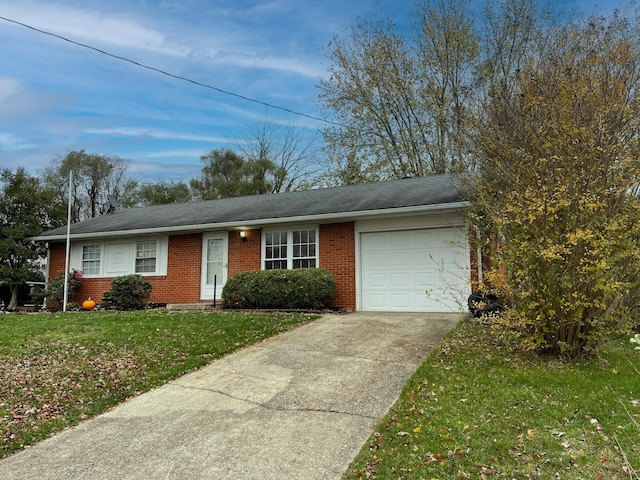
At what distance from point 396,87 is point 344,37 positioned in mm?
3543

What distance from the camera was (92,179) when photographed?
33.3 m

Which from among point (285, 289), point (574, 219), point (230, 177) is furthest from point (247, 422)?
point (230, 177)

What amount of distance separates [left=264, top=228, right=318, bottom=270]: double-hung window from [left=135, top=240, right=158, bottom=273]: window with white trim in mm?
3714

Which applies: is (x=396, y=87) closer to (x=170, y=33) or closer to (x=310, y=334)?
(x=170, y=33)

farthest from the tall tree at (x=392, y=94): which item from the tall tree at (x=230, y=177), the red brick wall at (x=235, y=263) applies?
the red brick wall at (x=235, y=263)

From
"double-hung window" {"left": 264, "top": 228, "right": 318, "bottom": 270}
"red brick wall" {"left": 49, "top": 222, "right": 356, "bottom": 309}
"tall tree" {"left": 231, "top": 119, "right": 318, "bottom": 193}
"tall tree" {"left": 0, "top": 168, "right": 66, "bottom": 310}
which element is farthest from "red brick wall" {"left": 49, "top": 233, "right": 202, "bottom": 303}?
"tall tree" {"left": 231, "top": 119, "right": 318, "bottom": 193}

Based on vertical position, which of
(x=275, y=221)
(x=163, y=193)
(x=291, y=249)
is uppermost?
(x=163, y=193)

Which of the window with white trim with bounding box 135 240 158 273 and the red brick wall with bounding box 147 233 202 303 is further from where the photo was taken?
the window with white trim with bounding box 135 240 158 273

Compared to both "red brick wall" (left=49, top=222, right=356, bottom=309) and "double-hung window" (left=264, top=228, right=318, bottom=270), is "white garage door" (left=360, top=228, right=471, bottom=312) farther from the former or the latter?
"double-hung window" (left=264, top=228, right=318, bottom=270)

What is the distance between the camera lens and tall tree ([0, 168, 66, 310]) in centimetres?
1645

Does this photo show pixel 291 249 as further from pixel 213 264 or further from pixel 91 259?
pixel 91 259

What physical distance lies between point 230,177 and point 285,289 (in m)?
23.8

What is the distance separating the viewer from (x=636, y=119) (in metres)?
5.64

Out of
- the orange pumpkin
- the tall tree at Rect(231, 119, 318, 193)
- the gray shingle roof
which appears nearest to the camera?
the gray shingle roof
